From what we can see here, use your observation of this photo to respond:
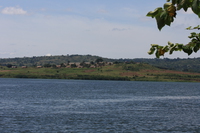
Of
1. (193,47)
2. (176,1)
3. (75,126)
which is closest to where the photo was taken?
(176,1)

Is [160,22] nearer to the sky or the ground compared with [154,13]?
nearer to the ground

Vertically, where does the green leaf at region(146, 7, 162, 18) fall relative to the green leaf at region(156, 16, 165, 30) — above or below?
above

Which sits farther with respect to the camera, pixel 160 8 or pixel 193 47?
pixel 193 47

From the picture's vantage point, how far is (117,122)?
55.4 m

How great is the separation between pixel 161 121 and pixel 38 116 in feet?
75.0

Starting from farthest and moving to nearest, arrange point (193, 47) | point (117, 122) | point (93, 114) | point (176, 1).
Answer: point (93, 114) → point (117, 122) → point (193, 47) → point (176, 1)

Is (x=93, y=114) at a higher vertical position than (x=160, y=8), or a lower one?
lower

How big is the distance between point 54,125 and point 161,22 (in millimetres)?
48162

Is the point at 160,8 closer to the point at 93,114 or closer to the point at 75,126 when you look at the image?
the point at 75,126

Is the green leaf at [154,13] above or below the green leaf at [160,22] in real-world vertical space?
above

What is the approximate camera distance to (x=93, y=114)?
213ft

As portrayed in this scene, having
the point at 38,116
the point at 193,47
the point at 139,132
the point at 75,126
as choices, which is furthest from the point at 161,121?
the point at 193,47

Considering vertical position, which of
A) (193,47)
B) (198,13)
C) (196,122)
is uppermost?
(198,13)

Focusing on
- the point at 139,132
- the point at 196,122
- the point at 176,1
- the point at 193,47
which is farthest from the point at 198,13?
the point at 196,122
